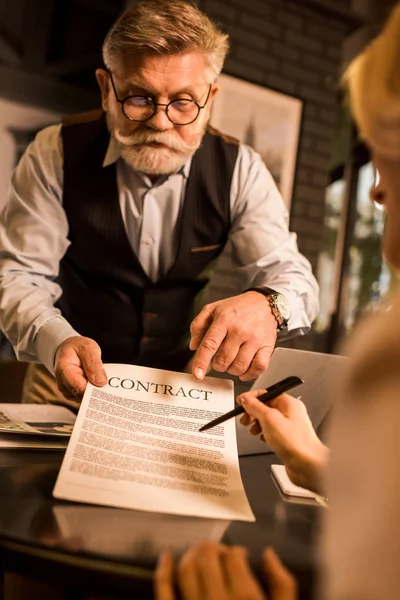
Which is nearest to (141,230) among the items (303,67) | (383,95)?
(383,95)

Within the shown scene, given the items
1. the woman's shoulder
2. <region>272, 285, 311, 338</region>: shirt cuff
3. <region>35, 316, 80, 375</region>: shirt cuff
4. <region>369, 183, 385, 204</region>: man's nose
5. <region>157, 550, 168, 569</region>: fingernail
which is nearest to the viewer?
the woman's shoulder

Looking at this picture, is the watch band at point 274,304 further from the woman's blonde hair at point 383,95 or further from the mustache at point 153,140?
the woman's blonde hair at point 383,95

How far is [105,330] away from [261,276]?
17.9 inches

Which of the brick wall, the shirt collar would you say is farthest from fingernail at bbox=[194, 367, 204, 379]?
the brick wall

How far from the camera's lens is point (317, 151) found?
3.71 metres

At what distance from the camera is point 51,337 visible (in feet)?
3.94

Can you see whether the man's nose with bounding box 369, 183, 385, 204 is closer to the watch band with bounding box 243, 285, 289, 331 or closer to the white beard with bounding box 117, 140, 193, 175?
the watch band with bounding box 243, 285, 289, 331

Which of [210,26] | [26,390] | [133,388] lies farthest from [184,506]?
[210,26]

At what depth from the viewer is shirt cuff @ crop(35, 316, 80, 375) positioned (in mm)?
1179

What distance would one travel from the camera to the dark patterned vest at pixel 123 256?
159cm

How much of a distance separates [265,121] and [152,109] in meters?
2.15

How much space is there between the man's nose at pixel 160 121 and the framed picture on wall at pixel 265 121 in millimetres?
1868

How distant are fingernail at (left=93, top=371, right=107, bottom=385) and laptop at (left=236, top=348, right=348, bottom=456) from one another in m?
0.24

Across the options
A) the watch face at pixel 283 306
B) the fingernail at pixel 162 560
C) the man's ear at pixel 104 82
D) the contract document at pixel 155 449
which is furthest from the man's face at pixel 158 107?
the fingernail at pixel 162 560
